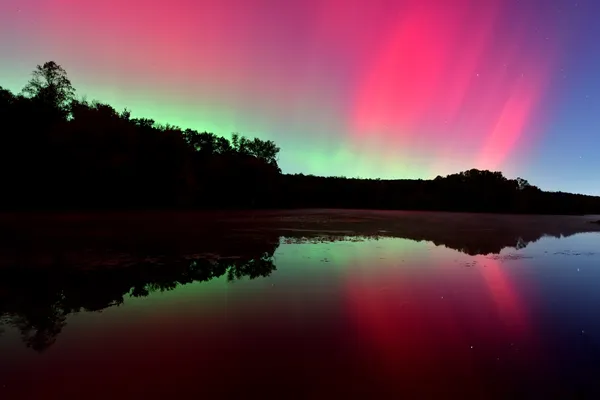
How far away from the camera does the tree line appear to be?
3891 centimetres

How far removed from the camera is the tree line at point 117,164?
38.9 metres

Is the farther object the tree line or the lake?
the tree line

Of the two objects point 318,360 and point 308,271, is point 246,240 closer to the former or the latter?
point 308,271

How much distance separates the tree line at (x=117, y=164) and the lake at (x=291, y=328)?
31.0 m

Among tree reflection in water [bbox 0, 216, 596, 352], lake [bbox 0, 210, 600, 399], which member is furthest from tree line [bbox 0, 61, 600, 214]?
lake [bbox 0, 210, 600, 399]

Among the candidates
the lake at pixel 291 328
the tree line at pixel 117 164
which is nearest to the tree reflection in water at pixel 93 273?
the lake at pixel 291 328

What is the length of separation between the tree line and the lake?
1219 inches

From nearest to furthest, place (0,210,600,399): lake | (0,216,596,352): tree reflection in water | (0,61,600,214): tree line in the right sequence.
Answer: (0,210,600,399): lake → (0,216,596,352): tree reflection in water → (0,61,600,214): tree line

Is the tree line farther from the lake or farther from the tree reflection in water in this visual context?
the lake

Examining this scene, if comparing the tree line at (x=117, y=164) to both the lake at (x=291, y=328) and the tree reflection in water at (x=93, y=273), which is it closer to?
the tree reflection in water at (x=93, y=273)

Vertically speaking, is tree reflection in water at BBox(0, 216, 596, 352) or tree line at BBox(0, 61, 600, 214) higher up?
tree line at BBox(0, 61, 600, 214)

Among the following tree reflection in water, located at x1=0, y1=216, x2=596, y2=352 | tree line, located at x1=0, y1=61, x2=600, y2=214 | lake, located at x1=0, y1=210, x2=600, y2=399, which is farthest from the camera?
tree line, located at x1=0, y1=61, x2=600, y2=214

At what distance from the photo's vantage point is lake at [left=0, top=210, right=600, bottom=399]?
4.57 meters

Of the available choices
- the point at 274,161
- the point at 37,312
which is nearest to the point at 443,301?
the point at 37,312
